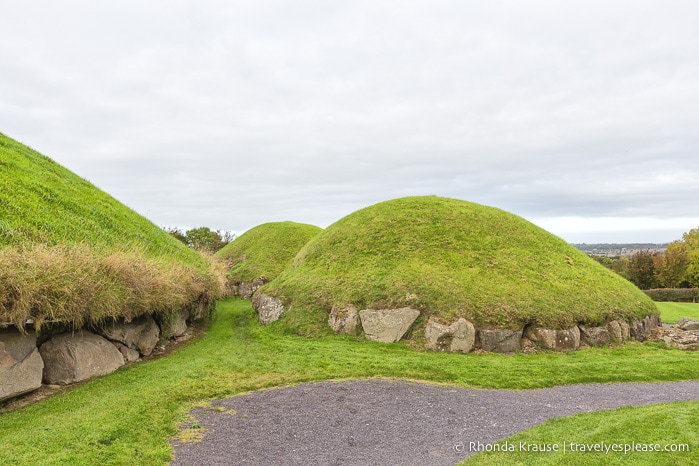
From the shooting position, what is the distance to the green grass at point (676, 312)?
27.0 meters

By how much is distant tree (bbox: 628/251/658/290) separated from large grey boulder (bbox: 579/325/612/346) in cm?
5227

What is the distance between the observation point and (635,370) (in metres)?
13.3

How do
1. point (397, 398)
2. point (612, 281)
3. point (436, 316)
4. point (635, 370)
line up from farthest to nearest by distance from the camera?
point (612, 281), point (436, 316), point (635, 370), point (397, 398)

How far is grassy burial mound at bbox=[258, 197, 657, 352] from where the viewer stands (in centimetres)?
1706

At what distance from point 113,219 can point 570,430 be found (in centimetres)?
2153

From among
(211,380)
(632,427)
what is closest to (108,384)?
(211,380)

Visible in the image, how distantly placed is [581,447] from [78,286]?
12.5m

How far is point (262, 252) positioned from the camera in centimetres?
3841

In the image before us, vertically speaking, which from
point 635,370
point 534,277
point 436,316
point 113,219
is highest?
point 113,219

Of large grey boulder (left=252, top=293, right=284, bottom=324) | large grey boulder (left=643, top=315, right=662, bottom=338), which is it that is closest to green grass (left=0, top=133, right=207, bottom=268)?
large grey boulder (left=252, top=293, right=284, bottom=324)

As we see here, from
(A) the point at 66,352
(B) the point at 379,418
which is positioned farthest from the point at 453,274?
(A) the point at 66,352

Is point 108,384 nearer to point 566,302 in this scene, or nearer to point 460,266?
point 460,266

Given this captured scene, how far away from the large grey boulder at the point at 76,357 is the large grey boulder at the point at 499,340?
13.1 m

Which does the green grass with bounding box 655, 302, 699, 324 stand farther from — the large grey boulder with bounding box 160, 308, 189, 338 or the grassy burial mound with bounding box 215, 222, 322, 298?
the large grey boulder with bounding box 160, 308, 189, 338
